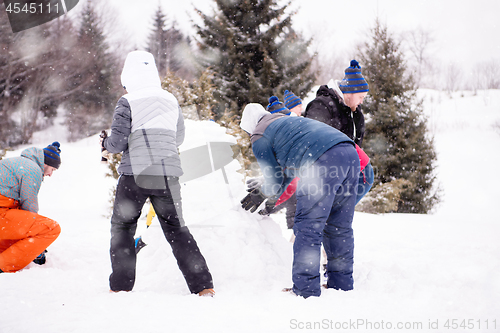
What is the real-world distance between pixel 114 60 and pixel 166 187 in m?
20.8

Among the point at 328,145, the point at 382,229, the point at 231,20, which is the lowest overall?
the point at 382,229

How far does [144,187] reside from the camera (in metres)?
2.06

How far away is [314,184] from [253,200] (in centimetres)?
64

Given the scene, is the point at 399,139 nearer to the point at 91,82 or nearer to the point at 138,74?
the point at 138,74

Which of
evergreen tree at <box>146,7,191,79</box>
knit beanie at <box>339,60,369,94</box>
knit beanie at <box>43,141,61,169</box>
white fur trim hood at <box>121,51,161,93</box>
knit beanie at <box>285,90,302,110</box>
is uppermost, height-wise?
evergreen tree at <box>146,7,191,79</box>

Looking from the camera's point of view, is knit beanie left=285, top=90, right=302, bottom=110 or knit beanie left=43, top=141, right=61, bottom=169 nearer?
knit beanie left=43, top=141, right=61, bottom=169

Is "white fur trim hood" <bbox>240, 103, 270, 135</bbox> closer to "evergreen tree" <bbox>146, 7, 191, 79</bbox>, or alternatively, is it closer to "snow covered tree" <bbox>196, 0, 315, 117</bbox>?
"snow covered tree" <bbox>196, 0, 315, 117</bbox>

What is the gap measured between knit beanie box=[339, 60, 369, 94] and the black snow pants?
1.66 m

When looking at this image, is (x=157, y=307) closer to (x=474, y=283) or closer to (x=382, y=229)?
(x=474, y=283)

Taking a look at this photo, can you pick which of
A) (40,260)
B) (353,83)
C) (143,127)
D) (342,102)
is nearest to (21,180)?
(40,260)

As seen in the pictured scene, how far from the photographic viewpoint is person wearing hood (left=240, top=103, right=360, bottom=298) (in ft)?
6.48

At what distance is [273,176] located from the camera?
7.39ft

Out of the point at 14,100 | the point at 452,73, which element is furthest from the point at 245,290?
the point at 452,73

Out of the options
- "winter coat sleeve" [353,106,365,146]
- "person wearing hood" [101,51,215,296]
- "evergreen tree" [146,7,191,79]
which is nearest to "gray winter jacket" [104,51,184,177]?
"person wearing hood" [101,51,215,296]
